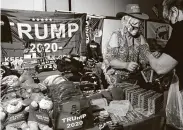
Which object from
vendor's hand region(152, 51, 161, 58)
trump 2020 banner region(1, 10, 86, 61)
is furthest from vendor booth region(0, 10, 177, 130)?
vendor's hand region(152, 51, 161, 58)

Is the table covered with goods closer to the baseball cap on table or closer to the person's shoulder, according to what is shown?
the person's shoulder

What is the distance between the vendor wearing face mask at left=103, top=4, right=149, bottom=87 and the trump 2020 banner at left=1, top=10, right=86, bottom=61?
17.9 inches

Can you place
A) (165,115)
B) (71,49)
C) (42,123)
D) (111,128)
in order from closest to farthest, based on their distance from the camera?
(42,123) < (111,128) < (71,49) < (165,115)

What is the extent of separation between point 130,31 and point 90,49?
0.69 m

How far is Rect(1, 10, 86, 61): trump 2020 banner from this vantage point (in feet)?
7.82

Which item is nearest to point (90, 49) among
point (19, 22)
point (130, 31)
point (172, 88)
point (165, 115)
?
point (130, 31)

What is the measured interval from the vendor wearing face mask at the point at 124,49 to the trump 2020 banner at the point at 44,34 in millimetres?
454

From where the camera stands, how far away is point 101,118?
257cm

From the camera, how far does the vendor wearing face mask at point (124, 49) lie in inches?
121

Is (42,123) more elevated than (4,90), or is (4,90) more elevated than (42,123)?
(4,90)

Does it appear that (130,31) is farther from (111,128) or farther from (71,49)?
(111,128)

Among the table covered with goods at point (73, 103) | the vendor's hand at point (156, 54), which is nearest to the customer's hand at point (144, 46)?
the vendor's hand at point (156, 54)

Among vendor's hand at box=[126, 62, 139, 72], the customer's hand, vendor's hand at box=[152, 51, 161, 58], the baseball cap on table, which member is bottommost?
vendor's hand at box=[126, 62, 139, 72]

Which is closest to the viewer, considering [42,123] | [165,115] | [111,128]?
[42,123]
